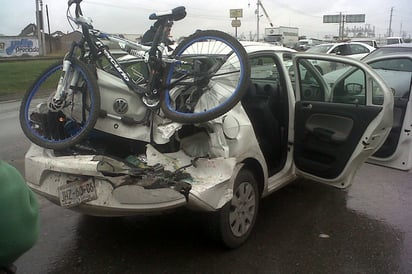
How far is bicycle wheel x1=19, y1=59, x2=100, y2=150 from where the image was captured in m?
3.62

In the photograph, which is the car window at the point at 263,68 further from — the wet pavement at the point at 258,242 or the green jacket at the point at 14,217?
the green jacket at the point at 14,217

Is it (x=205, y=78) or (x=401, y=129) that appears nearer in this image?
(x=205, y=78)

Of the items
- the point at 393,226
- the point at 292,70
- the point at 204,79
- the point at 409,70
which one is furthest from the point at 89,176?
the point at 409,70

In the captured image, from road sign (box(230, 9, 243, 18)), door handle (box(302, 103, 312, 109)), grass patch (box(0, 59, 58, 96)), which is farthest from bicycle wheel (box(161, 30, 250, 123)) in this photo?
road sign (box(230, 9, 243, 18))

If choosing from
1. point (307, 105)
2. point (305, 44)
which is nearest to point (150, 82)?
point (307, 105)

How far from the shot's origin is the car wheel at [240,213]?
359 centimetres

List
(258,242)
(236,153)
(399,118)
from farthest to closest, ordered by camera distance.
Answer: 1. (399,118)
2. (258,242)
3. (236,153)

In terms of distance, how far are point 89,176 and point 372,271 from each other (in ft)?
7.42

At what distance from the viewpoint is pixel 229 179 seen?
3.49 m

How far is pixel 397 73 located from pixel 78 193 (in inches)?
147

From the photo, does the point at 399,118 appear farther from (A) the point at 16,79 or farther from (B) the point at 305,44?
(B) the point at 305,44

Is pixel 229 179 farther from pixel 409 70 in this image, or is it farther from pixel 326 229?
pixel 409 70

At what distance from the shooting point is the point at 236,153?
146 inches

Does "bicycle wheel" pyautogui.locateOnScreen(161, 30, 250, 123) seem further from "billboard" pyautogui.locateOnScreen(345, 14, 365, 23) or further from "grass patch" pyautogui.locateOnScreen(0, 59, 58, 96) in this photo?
"billboard" pyautogui.locateOnScreen(345, 14, 365, 23)
